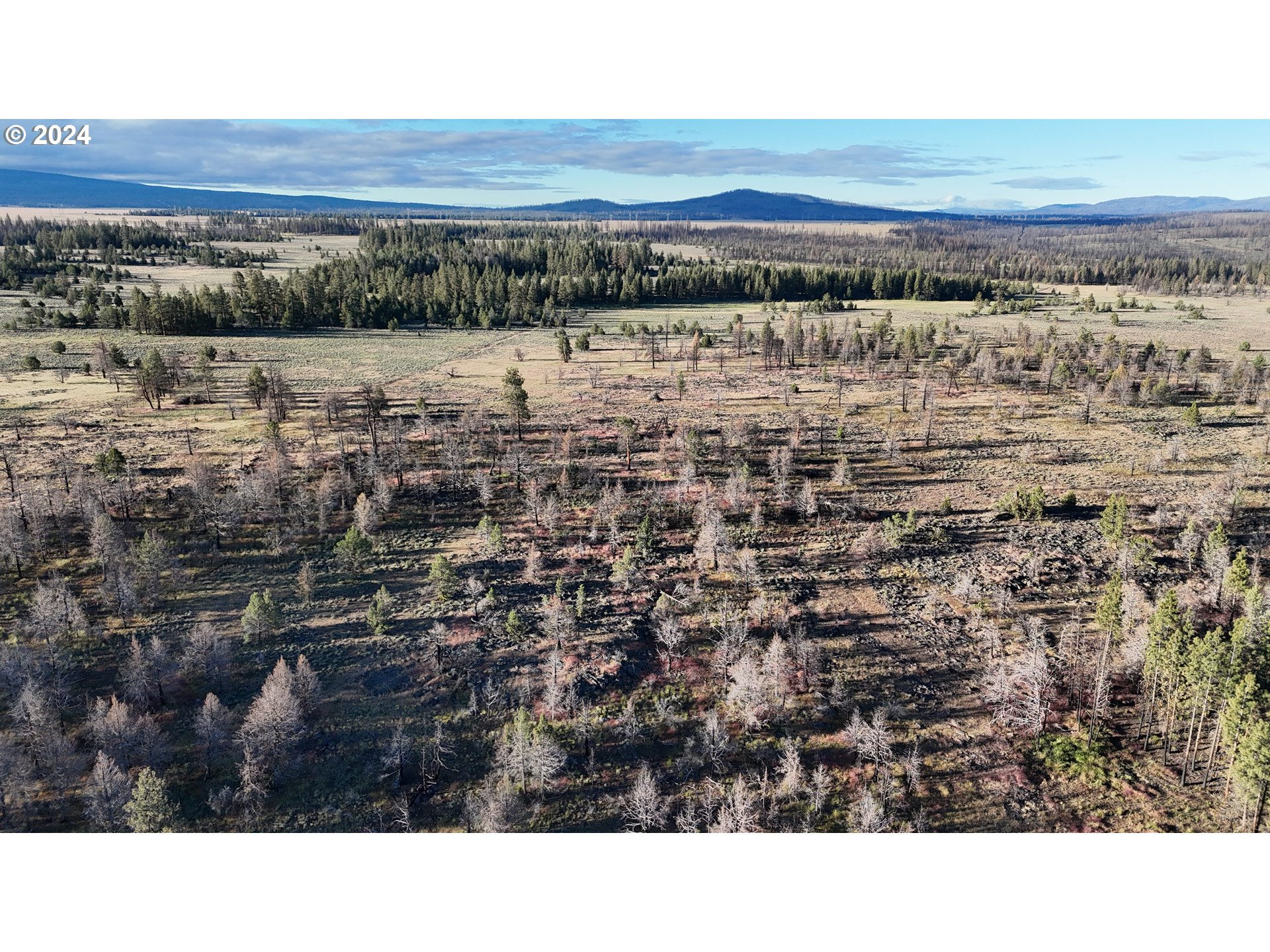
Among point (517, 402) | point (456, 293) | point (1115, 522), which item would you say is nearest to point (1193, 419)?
point (1115, 522)

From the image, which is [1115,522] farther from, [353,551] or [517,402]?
[517,402]

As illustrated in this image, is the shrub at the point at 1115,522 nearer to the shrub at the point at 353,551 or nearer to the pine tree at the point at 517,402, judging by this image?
the shrub at the point at 353,551

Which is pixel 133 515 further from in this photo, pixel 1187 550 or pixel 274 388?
pixel 1187 550

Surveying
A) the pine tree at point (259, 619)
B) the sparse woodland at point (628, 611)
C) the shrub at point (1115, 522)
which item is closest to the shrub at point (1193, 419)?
the sparse woodland at point (628, 611)

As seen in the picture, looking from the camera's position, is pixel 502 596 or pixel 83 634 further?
pixel 502 596

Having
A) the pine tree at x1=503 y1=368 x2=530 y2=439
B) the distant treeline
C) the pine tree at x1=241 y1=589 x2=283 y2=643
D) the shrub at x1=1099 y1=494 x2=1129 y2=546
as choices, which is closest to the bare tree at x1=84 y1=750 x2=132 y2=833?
the pine tree at x1=241 y1=589 x2=283 y2=643

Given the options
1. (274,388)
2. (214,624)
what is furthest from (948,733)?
(274,388)

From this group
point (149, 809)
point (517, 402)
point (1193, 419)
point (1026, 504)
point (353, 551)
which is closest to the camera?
point (149, 809)
